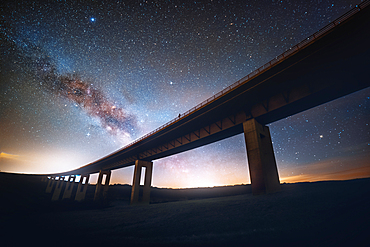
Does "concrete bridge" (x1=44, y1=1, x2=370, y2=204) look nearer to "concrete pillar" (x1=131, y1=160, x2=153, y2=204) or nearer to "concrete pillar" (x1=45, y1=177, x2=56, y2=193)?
"concrete pillar" (x1=131, y1=160, x2=153, y2=204)

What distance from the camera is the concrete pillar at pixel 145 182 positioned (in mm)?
31916

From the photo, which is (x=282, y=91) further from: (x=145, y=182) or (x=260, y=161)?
(x=145, y=182)

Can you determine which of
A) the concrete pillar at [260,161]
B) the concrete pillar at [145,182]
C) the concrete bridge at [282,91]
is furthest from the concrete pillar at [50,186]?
the concrete pillar at [260,161]

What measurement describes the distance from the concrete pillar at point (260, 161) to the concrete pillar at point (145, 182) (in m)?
25.4

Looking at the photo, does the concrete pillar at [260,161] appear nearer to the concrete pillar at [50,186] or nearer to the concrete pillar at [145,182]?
the concrete pillar at [145,182]

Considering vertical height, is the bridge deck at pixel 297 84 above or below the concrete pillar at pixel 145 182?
above

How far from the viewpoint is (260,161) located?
1532cm

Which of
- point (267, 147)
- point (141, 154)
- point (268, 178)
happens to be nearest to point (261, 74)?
point (267, 147)

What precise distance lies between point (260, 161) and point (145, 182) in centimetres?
2720

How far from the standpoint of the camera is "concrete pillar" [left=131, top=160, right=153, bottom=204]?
3192 cm

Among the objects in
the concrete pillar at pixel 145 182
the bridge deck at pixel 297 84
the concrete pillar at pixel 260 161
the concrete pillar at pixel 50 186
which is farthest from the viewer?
the concrete pillar at pixel 50 186

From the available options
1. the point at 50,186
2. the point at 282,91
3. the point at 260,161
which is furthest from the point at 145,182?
the point at 50,186

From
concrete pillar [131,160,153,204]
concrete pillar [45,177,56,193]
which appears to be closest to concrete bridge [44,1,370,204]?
concrete pillar [131,160,153,204]

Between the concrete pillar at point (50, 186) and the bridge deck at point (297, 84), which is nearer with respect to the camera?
the bridge deck at point (297, 84)
